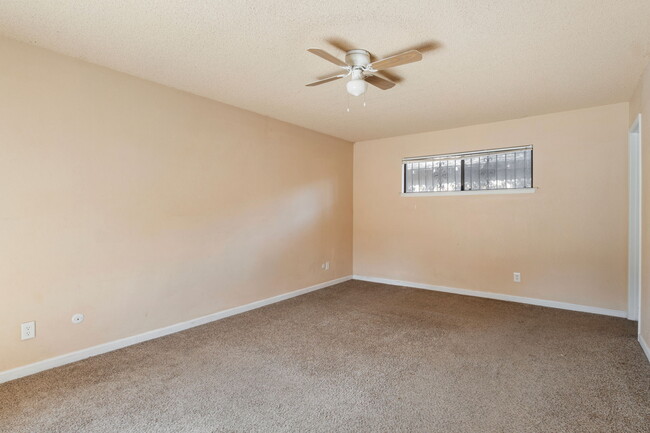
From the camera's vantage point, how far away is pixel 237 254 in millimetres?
4086

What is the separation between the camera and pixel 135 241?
125 inches

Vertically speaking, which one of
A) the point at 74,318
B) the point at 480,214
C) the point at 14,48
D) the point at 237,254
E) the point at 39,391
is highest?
the point at 14,48

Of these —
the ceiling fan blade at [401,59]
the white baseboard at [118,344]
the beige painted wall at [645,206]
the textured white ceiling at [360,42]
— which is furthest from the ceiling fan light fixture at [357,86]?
the white baseboard at [118,344]

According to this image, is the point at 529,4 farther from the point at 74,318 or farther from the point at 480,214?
the point at 74,318

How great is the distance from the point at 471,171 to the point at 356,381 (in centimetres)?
365

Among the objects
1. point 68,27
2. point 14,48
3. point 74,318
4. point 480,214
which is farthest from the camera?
point 480,214

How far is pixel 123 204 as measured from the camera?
10.1 feet

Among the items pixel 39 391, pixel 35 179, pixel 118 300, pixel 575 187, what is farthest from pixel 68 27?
pixel 575 187

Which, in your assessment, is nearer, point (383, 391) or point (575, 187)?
point (383, 391)

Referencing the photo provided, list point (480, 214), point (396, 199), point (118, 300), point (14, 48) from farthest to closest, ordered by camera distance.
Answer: point (396, 199), point (480, 214), point (118, 300), point (14, 48)

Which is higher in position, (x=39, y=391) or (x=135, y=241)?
(x=135, y=241)

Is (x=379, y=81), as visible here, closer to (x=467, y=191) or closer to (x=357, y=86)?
(x=357, y=86)

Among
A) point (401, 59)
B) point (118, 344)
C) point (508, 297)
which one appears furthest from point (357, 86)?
point (508, 297)

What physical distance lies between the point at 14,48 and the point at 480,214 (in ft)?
16.9
